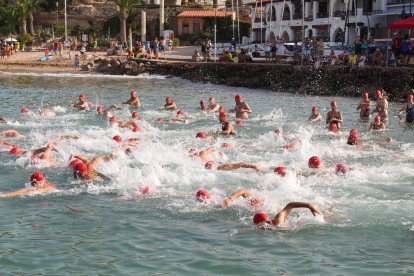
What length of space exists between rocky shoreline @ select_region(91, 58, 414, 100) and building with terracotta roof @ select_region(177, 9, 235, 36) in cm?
2093

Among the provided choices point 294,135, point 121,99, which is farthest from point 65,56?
point 294,135

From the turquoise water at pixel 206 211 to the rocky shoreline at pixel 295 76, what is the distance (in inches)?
435

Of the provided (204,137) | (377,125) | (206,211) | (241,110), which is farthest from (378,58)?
(206,211)

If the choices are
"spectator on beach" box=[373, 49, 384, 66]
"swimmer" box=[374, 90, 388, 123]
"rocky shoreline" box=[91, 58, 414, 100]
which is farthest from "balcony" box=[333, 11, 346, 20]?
"swimmer" box=[374, 90, 388, 123]

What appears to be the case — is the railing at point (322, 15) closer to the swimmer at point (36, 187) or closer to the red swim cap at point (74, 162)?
the red swim cap at point (74, 162)

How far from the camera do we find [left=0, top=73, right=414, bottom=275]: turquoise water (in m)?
9.83

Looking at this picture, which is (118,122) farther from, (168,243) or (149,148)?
(168,243)

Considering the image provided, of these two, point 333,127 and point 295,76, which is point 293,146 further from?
point 295,76

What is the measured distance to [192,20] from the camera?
70438 mm

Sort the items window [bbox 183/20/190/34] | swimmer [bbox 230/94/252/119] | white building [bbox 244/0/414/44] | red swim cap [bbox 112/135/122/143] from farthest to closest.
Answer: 1. window [bbox 183/20/190/34]
2. white building [bbox 244/0/414/44]
3. swimmer [bbox 230/94/252/119]
4. red swim cap [bbox 112/135/122/143]

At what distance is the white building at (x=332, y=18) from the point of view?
52.7 metres

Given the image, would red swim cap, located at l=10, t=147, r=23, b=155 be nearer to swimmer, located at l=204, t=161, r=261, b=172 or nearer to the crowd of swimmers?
the crowd of swimmers

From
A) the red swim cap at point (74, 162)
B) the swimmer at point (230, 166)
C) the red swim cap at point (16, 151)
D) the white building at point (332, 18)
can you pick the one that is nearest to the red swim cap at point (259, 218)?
the swimmer at point (230, 166)

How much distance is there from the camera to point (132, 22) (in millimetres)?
71000
